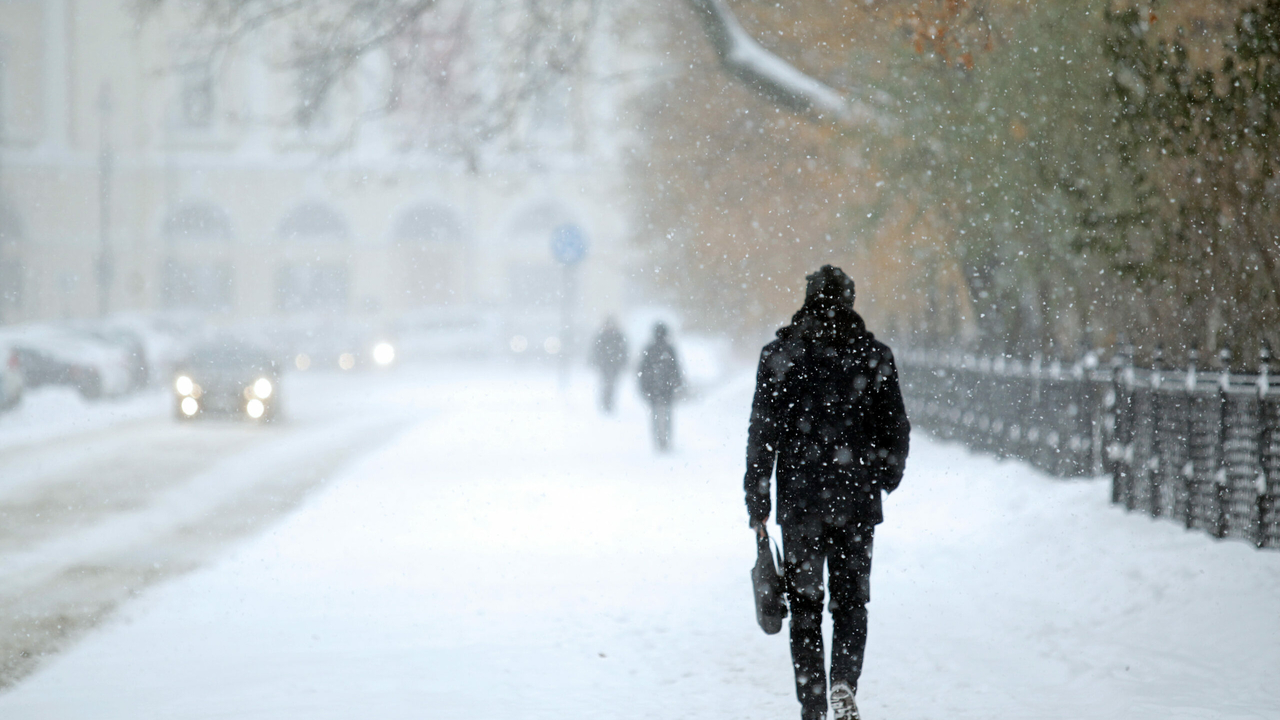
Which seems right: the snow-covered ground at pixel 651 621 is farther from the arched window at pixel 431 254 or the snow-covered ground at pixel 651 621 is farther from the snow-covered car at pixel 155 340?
the arched window at pixel 431 254

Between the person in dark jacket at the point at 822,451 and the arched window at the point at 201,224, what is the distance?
53.9 metres

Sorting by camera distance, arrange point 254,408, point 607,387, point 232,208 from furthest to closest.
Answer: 1. point 232,208
2. point 607,387
3. point 254,408

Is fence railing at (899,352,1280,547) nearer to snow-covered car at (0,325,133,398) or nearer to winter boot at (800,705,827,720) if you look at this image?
winter boot at (800,705,827,720)

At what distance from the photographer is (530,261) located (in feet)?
196

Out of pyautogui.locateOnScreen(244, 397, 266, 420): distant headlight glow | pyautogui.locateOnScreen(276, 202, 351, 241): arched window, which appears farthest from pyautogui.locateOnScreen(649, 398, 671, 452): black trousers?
pyautogui.locateOnScreen(276, 202, 351, 241): arched window

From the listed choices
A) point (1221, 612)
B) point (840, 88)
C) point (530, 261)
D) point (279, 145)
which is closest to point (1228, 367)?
point (1221, 612)

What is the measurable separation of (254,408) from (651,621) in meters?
16.3

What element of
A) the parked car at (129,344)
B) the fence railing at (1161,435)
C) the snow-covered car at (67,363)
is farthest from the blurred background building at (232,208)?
the fence railing at (1161,435)

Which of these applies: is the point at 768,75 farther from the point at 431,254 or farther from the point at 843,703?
the point at 431,254

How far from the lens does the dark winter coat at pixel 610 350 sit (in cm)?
2353

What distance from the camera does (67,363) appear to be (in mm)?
27750

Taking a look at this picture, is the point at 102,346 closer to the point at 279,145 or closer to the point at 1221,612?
the point at 279,145

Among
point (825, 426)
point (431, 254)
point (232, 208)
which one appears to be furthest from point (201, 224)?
point (825, 426)

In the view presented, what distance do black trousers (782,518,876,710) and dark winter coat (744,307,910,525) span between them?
64 mm
